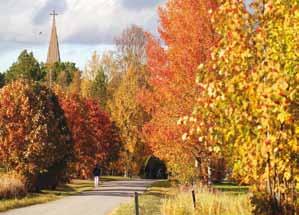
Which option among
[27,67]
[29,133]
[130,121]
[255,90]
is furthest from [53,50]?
[255,90]

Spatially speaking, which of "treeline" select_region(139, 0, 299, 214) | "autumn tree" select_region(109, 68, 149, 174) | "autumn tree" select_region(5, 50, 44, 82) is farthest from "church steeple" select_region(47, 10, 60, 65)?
"treeline" select_region(139, 0, 299, 214)

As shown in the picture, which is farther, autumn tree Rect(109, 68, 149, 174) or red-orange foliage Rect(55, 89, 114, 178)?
autumn tree Rect(109, 68, 149, 174)

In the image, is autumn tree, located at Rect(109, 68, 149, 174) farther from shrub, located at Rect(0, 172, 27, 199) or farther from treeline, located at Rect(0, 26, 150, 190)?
shrub, located at Rect(0, 172, 27, 199)

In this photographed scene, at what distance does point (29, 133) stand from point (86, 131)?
1830 cm

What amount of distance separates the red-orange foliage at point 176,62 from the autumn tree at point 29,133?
769 centimetres

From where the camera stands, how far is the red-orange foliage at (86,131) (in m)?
48.8

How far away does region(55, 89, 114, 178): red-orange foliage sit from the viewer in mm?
48828

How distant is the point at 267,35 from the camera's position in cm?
821

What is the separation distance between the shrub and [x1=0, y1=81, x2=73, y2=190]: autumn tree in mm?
1897

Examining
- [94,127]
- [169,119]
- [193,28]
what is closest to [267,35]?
[193,28]

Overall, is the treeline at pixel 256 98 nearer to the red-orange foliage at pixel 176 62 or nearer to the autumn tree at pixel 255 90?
the autumn tree at pixel 255 90

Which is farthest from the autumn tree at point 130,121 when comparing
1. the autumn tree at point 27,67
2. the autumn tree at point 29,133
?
the autumn tree at point 29,133

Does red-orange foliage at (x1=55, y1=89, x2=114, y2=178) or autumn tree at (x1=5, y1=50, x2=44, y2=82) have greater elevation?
autumn tree at (x1=5, y1=50, x2=44, y2=82)

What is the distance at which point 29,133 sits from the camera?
32.1 meters
